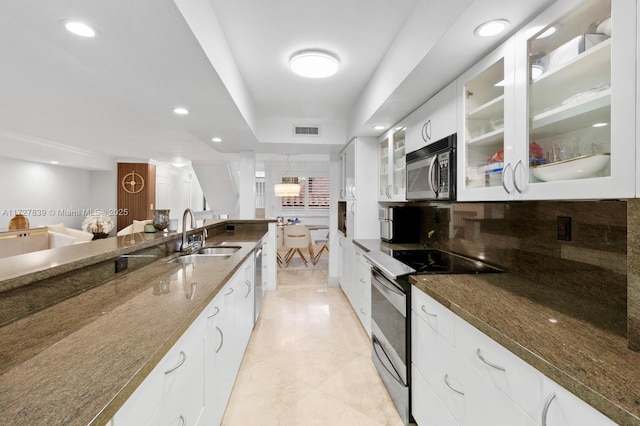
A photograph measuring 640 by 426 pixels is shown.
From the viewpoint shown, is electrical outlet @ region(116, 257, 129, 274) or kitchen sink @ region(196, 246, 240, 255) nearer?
electrical outlet @ region(116, 257, 129, 274)

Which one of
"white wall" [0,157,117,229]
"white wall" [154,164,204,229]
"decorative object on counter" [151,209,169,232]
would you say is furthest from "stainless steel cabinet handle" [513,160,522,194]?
"white wall" [154,164,204,229]

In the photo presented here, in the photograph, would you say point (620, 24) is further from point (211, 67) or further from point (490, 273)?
point (211, 67)

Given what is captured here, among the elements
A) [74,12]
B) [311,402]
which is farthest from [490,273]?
[74,12]

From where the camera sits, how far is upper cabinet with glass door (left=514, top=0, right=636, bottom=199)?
0.83m

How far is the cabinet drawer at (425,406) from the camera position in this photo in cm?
128

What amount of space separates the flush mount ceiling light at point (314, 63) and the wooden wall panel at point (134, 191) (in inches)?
259

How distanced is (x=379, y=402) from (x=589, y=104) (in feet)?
6.08

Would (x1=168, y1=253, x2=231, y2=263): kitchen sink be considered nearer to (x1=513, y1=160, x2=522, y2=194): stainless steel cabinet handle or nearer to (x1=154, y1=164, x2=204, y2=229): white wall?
(x1=513, y1=160, x2=522, y2=194): stainless steel cabinet handle

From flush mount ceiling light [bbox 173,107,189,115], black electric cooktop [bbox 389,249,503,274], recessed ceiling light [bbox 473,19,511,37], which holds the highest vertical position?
flush mount ceiling light [bbox 173,107,189,115]

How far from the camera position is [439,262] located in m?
2.00

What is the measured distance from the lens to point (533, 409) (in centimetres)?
81

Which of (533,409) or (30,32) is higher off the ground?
(30,32)

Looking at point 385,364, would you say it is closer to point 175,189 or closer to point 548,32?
point 548,32

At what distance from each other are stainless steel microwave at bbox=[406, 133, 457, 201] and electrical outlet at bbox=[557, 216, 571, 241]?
0.52 metres
